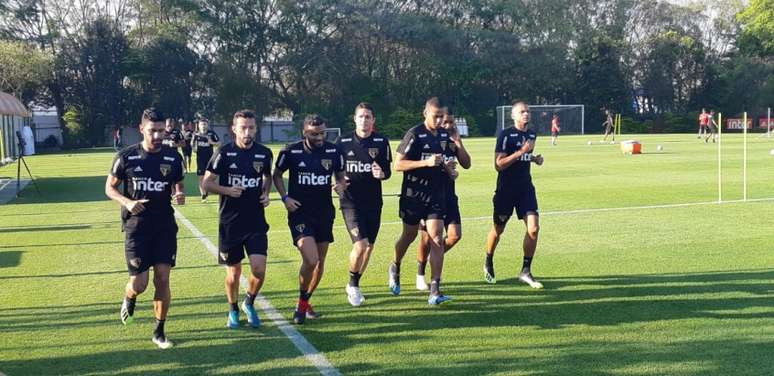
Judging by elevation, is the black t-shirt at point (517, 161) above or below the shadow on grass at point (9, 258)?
above

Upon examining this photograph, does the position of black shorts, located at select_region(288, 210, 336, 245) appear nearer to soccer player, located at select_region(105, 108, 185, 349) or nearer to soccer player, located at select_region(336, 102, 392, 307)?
soccer player, located at select_region(336, 102, 392, 307)

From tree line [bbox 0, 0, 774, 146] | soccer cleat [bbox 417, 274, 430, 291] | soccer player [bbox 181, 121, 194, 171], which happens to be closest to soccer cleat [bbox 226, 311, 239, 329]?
soccer cleat [bbox 417, 274, 430, 291]

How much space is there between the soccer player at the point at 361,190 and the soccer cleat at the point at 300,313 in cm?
75

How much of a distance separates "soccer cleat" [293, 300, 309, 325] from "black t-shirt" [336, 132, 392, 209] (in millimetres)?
1156

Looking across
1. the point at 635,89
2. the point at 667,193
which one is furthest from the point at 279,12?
the point at 667,193

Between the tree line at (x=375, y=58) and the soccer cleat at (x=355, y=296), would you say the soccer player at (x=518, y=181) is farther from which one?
the tree line at (x=375, y=58)

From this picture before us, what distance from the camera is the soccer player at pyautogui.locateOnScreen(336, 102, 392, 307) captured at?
7320 mm

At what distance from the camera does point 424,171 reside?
746cm

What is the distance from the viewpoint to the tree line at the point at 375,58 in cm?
5803

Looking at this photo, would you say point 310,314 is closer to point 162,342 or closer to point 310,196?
point 310,196

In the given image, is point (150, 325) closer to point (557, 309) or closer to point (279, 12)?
point (557, 309)

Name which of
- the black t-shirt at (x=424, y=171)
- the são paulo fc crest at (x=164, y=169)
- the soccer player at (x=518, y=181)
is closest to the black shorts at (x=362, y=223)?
the black t-shirt at (x=424, y=171)

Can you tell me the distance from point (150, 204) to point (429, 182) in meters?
2.82

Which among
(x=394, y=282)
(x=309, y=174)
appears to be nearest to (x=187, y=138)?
(x=394, y=282)
